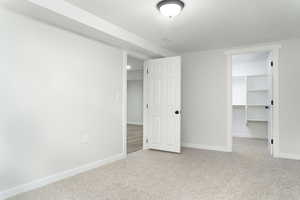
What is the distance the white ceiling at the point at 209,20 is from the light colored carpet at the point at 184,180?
2.31m

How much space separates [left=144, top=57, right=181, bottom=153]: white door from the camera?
415 cm

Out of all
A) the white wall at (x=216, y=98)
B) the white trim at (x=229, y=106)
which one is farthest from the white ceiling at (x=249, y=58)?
the white wall at (x=216, y=98)

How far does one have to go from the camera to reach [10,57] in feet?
7.42

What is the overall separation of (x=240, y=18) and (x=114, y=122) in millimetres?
2753

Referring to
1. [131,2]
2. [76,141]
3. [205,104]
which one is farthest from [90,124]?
[205,104]

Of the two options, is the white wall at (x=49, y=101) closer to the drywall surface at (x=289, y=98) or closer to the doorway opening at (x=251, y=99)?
the drywall surface at (x=289, y=98)

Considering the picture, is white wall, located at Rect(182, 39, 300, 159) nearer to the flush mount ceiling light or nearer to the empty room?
the empty room

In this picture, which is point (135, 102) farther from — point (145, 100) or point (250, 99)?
point (250, 99)

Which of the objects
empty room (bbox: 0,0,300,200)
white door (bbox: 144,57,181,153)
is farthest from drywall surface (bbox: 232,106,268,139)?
white door (bbox: 144,57,181,153)

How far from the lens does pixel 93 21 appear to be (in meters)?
2.73

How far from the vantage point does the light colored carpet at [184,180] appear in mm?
2240

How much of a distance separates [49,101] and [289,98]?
4257 millimetres

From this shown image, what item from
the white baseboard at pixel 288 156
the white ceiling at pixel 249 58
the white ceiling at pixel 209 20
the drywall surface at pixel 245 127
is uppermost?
the white ceiling at pixel 249 58

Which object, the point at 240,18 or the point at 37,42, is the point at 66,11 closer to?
the point at 37,42
